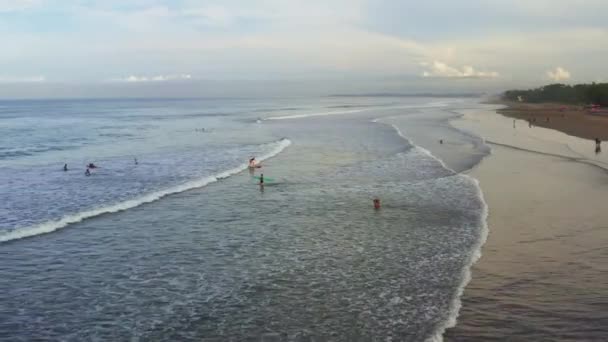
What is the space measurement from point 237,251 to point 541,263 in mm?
8135

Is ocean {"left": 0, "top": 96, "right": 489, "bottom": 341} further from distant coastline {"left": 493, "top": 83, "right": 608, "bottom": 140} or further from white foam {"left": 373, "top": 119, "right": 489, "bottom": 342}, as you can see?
distant coastline {"left": 493, "top": 83, "right": 608, "bottom": 140}

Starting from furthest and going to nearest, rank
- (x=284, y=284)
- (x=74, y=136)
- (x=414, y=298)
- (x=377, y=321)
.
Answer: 1. (x=74, y=136)
2. (x=284, y=284)
3. (x=414, y=298)
4. (x=377, y=321)

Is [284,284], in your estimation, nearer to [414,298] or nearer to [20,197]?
[414,298]

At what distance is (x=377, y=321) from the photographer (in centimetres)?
1094

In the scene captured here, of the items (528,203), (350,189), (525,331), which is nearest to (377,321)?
(525,331)

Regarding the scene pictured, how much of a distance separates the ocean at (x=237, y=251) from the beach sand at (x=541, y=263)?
63 centimetres

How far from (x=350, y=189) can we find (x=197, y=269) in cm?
1256

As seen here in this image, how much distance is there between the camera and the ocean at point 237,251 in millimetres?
11102

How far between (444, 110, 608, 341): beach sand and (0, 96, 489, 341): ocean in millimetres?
631

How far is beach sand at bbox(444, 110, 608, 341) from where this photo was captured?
1038 cm

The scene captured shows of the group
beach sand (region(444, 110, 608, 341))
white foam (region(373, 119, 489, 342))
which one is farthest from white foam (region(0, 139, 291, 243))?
beach sand (region(444, 110, 608, 341))

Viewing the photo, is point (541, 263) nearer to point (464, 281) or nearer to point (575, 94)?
point (464, 281)

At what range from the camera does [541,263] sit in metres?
14.1

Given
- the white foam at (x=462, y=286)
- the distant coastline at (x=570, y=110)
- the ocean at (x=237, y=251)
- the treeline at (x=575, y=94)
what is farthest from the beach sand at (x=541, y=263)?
the treeline at (x=575, y=94)
